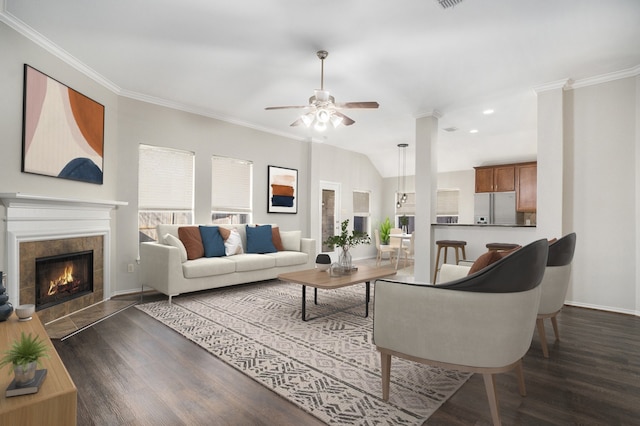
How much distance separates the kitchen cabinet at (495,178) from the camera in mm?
7300

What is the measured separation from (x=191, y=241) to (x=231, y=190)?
4.76 feet

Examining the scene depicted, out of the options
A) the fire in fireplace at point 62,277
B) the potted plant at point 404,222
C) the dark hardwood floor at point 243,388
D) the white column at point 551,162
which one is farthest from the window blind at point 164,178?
the potted plant at point 404,222

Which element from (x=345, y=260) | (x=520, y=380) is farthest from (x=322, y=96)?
(x=520, y=380)

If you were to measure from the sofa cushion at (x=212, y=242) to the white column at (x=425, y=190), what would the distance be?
10.2ft

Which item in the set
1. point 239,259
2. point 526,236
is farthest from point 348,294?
point 526,236

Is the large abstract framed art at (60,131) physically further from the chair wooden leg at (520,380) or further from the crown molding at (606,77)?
the crown molding at (606,77)

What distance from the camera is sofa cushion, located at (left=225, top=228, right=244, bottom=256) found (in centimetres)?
477

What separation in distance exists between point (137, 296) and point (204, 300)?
3.19ft

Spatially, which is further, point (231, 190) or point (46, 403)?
point (231, 190)

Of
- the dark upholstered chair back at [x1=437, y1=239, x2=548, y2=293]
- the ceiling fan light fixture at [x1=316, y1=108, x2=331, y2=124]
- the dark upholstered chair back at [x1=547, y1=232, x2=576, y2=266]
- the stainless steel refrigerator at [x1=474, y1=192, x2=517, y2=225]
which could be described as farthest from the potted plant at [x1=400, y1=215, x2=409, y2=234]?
the dark upholstered chair back at [x1=437, y1=239, x2=548, y2=293]

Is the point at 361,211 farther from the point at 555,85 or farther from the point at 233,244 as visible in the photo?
the point at 555,85

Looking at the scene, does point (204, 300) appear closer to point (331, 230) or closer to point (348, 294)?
point (348, 294)

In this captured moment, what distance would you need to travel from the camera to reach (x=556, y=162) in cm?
399

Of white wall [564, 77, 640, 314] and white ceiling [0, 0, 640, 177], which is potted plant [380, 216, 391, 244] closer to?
white ceiling [0, 0, 640, 177]
